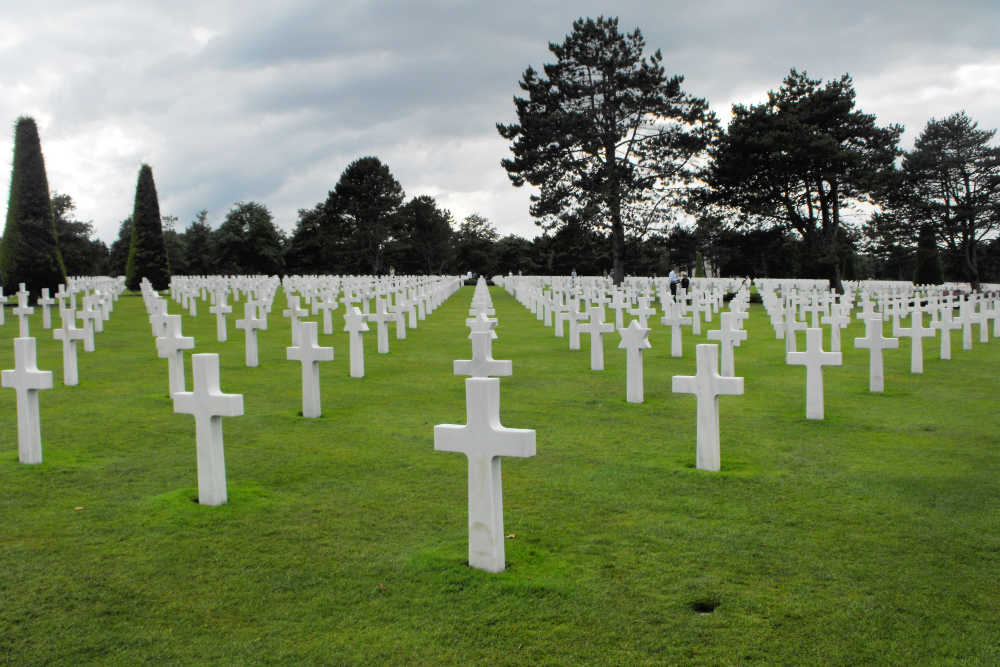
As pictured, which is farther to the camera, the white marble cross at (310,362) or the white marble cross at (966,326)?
the white marble cross at (966,326)

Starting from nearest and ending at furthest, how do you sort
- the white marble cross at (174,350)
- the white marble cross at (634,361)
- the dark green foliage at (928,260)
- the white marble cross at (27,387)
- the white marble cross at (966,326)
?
the white marble cross at (27,387) → the white marble cross at (174,350) → the white marble cross at (634,361) → the white marble cross at (966,326) → the dark green foliage at (928,260)

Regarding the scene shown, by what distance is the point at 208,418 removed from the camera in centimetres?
505

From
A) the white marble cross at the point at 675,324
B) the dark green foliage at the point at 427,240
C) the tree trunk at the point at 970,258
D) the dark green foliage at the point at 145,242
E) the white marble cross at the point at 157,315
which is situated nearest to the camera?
the white marble cross at the point at 157,315

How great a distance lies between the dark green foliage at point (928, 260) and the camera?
42.9 meters

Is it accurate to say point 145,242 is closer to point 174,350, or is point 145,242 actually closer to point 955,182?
point 174,350

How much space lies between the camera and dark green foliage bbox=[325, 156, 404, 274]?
251 feet

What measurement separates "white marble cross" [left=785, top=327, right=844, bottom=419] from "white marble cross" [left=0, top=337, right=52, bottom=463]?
650 cm

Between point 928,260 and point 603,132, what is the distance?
18.6 m

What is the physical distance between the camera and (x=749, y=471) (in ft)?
19.6

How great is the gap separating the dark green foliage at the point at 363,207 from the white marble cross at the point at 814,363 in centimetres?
7011

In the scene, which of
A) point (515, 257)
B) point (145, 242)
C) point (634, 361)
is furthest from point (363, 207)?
point (634, 361)

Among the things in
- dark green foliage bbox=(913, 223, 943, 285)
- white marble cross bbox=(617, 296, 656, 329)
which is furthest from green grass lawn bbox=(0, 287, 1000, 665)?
dark green foliage bbox=(913, 223, 943, 285)

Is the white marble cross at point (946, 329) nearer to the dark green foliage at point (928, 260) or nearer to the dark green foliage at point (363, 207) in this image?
the dark green foliage at point (928, 260)

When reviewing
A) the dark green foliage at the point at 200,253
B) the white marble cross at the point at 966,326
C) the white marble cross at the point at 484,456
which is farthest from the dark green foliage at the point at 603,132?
the dark green foliage at the point at 200,253
